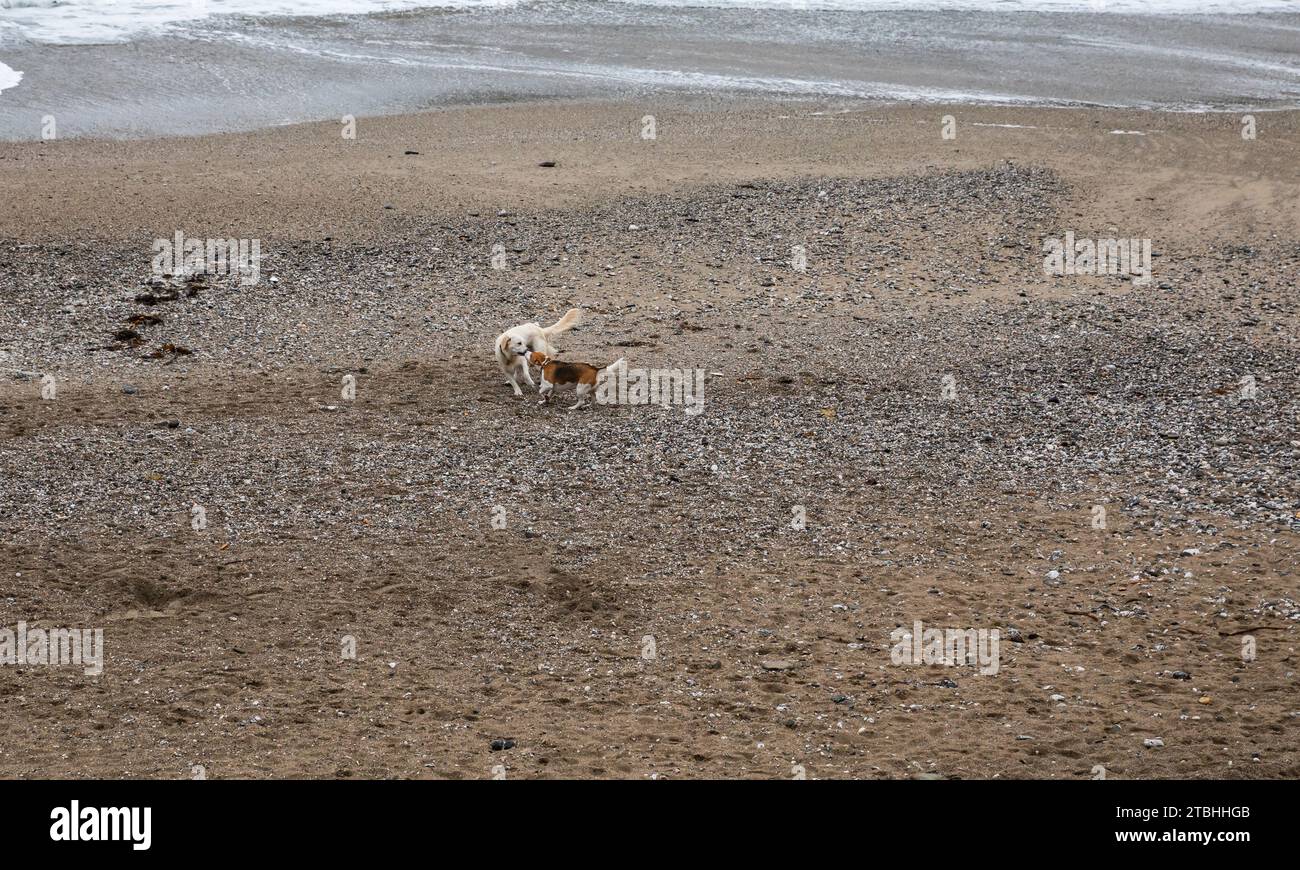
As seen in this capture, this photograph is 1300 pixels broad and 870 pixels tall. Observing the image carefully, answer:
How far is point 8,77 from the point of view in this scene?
80.5 feet

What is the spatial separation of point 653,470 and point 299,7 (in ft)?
85.1

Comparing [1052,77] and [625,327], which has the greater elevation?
[1052,77]

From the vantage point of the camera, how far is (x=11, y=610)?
27.4ft

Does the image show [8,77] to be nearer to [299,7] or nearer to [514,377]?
[299,7]

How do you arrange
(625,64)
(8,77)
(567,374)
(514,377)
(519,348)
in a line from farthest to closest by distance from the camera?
1. (625,64)
2. (8,77)
3. (514,377)
4. (519,348)
5. (567,374)

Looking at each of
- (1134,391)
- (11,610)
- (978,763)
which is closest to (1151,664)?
(978,763)

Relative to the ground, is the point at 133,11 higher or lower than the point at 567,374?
higher

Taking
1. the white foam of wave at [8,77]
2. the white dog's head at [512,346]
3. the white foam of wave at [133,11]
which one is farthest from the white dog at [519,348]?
the white foam of wave at [133,11]

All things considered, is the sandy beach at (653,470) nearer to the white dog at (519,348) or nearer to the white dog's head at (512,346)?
Result: the white dog at (519,348)

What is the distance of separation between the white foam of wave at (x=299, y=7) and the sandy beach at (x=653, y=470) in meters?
11.3

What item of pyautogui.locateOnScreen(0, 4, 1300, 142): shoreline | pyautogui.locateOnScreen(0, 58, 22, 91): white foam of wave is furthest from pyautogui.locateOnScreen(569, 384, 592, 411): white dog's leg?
pyautogui.locateOnScreen(0, 58, 22, 91): white foam of wave

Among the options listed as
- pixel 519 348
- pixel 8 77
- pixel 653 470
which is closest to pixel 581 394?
pixel 519 348

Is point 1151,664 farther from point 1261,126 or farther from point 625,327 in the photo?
point 1261,126

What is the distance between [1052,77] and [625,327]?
15950 mm
